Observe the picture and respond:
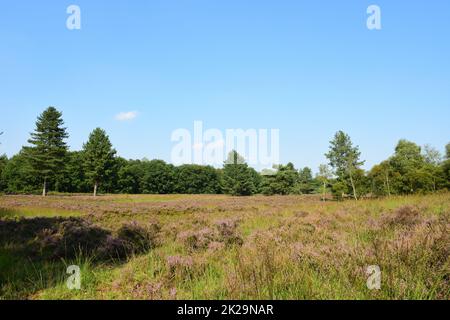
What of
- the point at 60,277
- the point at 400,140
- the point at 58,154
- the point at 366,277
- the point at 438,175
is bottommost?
the point at 60,277

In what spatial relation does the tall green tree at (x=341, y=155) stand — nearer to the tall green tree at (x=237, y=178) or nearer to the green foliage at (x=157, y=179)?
the tall green tree at (x=237, y=178)

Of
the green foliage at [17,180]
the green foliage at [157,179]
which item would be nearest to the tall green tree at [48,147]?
the green foliage at [17,180]

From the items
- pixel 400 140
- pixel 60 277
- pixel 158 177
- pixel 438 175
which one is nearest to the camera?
pixel 60 277

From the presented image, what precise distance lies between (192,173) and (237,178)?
847 inches

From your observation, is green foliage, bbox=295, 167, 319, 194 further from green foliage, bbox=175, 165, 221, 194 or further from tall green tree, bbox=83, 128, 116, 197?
tall green tree, bbox=83, 128, 116, 197

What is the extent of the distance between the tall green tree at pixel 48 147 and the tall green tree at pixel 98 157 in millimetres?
5067

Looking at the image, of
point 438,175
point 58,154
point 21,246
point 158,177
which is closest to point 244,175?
point 158,177

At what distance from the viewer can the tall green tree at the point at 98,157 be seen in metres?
50.9

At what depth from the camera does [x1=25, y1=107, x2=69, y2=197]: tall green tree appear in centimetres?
4438

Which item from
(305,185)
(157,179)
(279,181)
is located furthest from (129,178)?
(305,185)

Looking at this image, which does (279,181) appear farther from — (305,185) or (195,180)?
(195,180)
